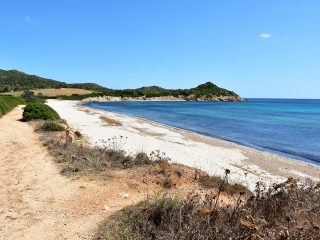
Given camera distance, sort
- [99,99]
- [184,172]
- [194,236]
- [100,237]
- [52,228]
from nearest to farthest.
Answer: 1. [194,236]
2. [100,237]
3. [52,228]
4. [184,172]
5. [99,99]

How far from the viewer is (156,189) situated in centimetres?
1031

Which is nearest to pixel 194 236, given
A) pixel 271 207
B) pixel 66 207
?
pixel 271 207

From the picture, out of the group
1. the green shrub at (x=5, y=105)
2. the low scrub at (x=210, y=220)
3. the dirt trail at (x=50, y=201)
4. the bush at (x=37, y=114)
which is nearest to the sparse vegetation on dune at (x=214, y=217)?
the low scrub at (x=210, y=220)

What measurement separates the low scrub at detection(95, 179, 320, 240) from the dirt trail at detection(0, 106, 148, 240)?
0.71 meters

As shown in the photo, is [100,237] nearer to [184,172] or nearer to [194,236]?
[194,236]

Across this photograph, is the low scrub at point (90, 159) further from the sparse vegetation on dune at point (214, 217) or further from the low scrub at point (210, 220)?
the low scrub at point (210, 220)

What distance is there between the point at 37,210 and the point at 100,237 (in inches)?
90.4

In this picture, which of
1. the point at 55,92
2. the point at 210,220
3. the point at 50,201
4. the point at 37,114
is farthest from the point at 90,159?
the point at 55,92

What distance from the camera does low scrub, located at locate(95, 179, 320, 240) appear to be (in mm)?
6082

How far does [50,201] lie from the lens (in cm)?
907

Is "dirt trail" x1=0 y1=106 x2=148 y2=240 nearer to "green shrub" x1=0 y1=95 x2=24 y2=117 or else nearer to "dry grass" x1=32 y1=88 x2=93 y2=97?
"green shrub" x1=0 y1=95 x2=24 y2=117

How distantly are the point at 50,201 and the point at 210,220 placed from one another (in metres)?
4.42

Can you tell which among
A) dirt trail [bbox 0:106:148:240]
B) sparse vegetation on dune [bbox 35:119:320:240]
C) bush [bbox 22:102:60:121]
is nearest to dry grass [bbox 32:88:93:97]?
bush [bbox 22:102:60:121]

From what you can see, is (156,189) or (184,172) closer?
(156,189)
